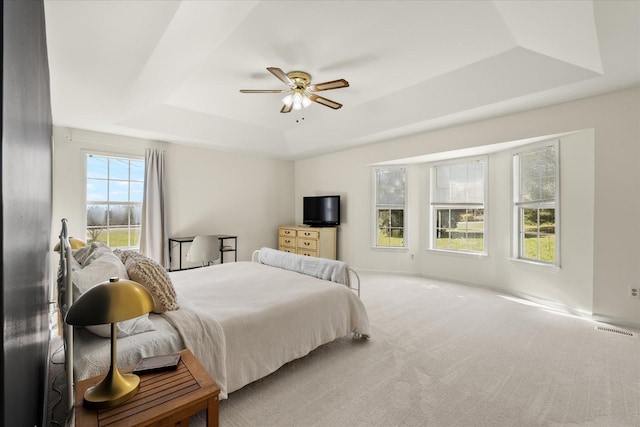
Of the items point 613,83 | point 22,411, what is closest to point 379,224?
point 613,83

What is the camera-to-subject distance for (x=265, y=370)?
2.12 m

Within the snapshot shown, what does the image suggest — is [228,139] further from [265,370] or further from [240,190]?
[265,370]

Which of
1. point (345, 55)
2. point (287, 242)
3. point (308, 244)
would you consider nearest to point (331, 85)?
point (345, 55)

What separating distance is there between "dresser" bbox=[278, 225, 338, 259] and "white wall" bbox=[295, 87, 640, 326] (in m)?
2.18

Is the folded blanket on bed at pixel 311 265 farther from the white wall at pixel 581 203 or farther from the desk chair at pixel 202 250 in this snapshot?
the white wall at pixel 581 203

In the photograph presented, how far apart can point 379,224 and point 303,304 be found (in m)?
3.89

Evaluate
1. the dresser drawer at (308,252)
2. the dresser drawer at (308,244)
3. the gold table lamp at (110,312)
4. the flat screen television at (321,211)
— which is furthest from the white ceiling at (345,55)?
the dresser drawer at (308,252)

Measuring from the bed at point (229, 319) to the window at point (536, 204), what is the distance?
3034mm

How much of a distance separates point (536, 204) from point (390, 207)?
8.03ft

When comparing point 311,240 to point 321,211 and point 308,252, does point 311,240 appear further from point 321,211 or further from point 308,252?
point 321,211

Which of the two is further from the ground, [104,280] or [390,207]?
[390,207]

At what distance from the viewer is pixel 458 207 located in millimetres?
5211

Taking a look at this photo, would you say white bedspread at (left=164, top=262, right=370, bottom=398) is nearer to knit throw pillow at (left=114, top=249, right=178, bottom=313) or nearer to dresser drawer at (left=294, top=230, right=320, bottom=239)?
knit throw pillow at (left=114, top=249, right=178, bottom=313)

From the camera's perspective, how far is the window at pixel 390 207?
19.2 feet
